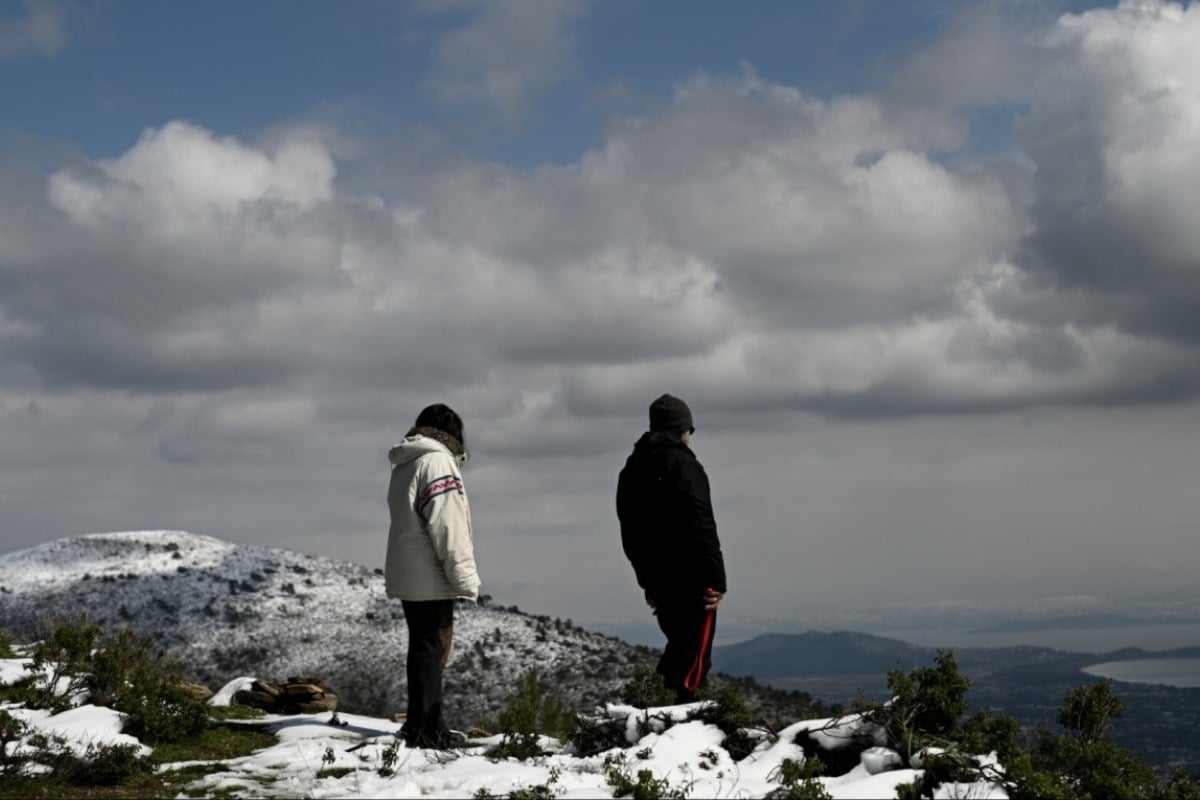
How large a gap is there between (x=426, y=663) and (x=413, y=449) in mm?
1859

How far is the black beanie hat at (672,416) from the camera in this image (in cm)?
1023

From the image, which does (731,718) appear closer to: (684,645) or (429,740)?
(684,645)

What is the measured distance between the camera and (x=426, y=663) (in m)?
9.88

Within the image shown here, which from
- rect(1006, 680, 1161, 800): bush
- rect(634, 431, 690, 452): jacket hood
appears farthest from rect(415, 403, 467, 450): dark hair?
rect(1006, 680, 1161, 800): bush

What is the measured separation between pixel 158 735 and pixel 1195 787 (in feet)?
28.5

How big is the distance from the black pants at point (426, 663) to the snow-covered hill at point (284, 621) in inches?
829

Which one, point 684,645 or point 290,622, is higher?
point 684,645

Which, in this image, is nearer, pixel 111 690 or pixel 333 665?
pixel 111 690

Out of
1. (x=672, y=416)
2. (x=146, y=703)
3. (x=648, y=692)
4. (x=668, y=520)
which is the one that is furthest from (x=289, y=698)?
(x=672, y=416)

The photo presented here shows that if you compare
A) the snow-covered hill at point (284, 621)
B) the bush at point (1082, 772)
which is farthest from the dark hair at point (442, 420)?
the snow-covered hill at point (284, 621)

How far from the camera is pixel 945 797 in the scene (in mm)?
7359

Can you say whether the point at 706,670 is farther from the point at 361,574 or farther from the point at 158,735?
the point at 361,574

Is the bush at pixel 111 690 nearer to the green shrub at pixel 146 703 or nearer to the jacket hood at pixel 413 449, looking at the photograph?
the green shrub at pixel 146 703

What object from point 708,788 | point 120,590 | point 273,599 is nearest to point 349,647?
point 273,599
